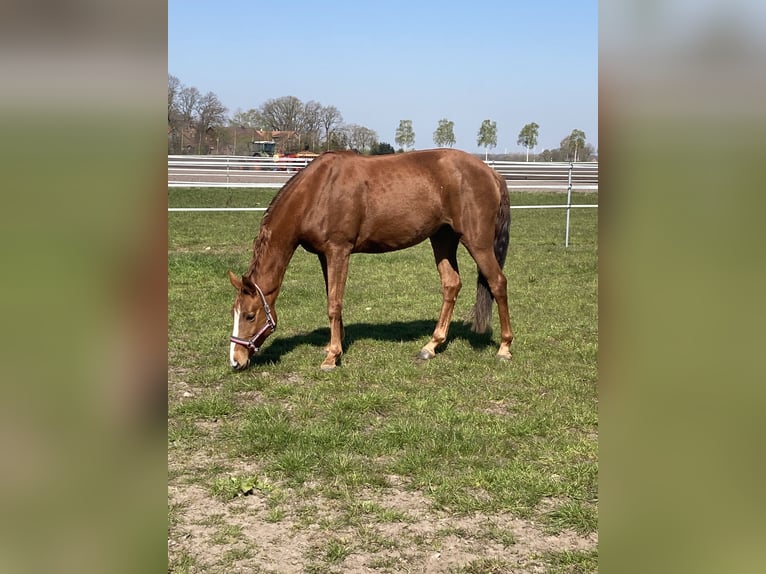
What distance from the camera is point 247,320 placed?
575cm

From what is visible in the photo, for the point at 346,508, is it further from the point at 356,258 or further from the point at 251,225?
the point at 251,225

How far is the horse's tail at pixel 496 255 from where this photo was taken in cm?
642

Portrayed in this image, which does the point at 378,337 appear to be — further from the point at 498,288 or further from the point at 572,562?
the point at 572,562

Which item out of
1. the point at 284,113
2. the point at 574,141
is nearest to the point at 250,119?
the point at 284,113

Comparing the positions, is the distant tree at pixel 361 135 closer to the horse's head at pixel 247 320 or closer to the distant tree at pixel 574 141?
the distant tree at pixel 574 141

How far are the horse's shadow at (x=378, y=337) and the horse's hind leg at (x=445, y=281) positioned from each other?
0.22m

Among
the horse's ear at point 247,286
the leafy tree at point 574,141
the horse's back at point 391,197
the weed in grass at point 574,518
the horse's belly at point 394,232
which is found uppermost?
the leafy tree at point 574,141

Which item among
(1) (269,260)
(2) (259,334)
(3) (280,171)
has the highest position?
(3) (280,171)

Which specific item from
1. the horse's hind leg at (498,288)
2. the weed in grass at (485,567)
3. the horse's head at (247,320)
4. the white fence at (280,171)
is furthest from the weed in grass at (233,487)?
the white fence at (280,171)

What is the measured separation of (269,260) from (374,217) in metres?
1.09

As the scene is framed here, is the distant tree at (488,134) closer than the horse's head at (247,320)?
No

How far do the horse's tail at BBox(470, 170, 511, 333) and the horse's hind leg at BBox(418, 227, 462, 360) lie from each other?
0.27m

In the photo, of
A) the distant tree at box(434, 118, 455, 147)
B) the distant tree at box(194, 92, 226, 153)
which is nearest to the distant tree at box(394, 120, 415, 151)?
the distant tree at box(434, 118, 455, 147)
